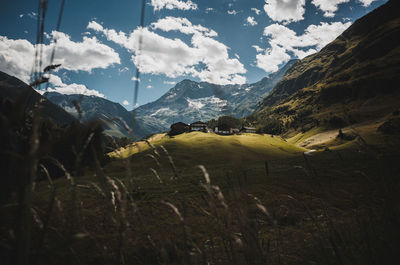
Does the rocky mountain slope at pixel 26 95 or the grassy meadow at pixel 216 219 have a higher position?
the rocky mountain slope at pixel 26 95

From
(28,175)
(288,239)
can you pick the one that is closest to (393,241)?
(28,175)

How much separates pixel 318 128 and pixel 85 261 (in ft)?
587

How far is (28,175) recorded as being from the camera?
1068mm

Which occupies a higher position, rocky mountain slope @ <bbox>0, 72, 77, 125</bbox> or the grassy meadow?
rocky mountain slope @ <bbox>0, 72, 77, 125</bbox>

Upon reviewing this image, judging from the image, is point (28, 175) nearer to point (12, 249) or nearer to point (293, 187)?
point (12, 249)

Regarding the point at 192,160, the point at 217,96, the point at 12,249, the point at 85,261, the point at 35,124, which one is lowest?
the point at 192,160

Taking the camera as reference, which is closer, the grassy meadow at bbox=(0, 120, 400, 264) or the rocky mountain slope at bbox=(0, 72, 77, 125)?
the rocky mountain slope at bbox=(0, 72, 77, 125)

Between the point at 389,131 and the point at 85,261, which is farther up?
the point at 389,131

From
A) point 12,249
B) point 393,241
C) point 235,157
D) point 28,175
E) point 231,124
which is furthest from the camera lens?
point 393,241

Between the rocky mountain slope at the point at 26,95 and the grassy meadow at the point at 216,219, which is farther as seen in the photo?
the grassy meadow at the point at 216,219

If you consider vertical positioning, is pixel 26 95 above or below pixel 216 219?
above

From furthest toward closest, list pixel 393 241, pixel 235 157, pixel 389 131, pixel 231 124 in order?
pixel 389 131, pixel 393 241, pixel 231 124, pixel 235 157

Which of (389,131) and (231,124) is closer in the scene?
(231,124)

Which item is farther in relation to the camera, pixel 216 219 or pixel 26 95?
pixel 216 219
